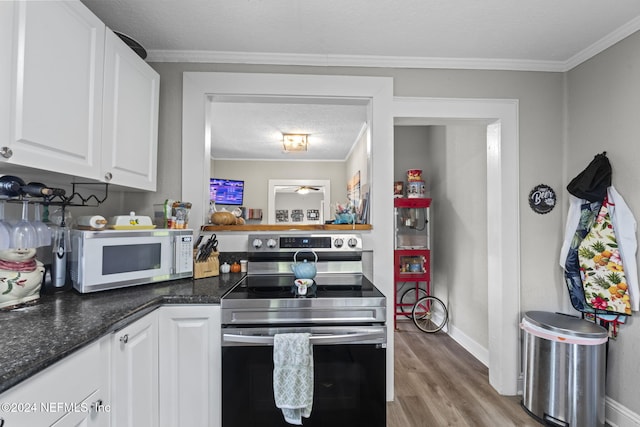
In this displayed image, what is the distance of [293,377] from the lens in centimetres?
143

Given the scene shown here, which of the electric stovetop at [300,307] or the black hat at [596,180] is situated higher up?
the black hat at [596,180]

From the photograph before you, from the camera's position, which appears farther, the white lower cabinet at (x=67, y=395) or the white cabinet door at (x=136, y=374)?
the white cabinet door at (x=136, y=374)

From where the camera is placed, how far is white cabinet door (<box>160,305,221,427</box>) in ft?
4.95

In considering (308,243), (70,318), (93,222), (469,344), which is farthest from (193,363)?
(469,344)

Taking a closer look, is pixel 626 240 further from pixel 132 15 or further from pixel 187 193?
pixel 132 15

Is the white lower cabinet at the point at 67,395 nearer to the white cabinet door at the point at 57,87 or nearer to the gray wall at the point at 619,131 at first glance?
the white cabinet door at the point at 57,87

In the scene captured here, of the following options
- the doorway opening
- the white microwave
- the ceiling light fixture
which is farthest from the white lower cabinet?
the ceiling light fixture

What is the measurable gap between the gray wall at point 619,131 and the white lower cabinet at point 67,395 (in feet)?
8.71

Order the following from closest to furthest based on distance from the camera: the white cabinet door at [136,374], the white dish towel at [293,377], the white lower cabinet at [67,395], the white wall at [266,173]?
the white lower cabinet at [67,395]
the white cabinet door at [136,374]
the white dish towel at [293,377]
the white wall at [266,173]

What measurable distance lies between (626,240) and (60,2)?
3.02m

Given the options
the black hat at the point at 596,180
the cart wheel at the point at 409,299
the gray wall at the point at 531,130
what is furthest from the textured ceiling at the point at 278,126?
the cart wheel at the point at 409,299

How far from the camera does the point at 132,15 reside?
1731 millimetres

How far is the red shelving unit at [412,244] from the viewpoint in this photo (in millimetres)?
3498

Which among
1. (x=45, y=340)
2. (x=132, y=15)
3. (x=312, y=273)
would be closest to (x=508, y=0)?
(x=312, y=273)
